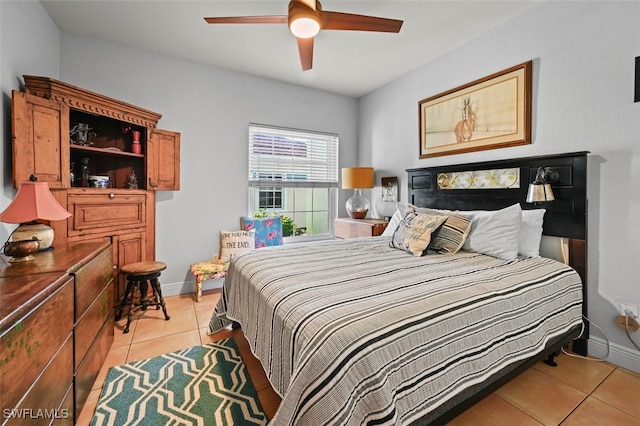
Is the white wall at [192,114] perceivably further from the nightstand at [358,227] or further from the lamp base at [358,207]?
the nightstand at [358,227]

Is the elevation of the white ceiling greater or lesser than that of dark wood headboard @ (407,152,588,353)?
greater

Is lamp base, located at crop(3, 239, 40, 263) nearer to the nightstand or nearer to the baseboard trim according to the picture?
the nightstand

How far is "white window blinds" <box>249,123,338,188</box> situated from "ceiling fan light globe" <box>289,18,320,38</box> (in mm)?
1921

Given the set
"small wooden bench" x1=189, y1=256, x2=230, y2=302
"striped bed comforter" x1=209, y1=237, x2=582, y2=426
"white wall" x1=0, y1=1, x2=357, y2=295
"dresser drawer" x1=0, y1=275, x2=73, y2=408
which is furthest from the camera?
"small wooden bench" x1=189, y1=256, x2=230, y2=302

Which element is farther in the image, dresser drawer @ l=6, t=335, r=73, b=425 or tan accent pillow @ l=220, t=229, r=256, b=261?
tan accent pillow @ l=220, t=229, r=256, b=261

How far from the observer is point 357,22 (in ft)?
6.22

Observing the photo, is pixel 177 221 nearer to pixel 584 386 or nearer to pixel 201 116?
pixel 201 116

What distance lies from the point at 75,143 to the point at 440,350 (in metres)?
3.21

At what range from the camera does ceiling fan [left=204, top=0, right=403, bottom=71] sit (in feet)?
5.67

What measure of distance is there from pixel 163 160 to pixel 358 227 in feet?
7.87

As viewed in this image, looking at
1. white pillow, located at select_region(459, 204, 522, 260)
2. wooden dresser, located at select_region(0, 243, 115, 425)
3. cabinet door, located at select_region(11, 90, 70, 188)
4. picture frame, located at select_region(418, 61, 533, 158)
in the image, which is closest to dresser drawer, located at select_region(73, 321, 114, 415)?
wooden dresser, located at select_region(0, 243, 115, 425)

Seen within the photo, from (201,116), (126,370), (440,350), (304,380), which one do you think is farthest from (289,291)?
(201,116)

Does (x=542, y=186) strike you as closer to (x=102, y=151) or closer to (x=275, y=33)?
(x=275, y=33)

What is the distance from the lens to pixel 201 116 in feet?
11.0
